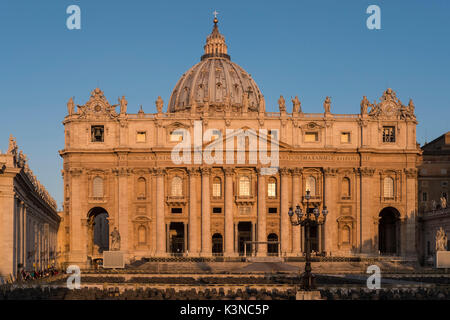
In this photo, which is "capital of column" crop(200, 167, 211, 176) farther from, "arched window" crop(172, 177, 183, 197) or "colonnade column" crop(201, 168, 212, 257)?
"arched window" crop(172, 177, 183, 197)

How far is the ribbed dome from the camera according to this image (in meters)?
149

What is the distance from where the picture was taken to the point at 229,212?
99500 millimetres

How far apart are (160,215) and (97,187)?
30.4 ft

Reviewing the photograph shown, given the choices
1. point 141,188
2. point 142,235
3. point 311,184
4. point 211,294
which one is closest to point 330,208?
point 311,184

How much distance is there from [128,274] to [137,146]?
38.5 m

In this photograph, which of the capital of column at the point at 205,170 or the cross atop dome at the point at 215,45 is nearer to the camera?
the capital of column at the point at 205,170

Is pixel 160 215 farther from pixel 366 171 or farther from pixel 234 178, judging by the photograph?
pixel 366 171

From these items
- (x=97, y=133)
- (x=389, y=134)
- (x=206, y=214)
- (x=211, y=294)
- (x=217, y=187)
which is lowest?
(x=211, y=294)

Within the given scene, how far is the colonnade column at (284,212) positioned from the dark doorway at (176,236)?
551 inches

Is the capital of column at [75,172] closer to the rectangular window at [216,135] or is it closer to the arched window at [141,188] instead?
the arched window at [141,188]

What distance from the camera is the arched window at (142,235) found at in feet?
328

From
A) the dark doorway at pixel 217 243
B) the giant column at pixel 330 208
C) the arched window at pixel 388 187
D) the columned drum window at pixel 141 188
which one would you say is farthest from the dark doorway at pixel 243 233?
the arched window at pixel 388 187

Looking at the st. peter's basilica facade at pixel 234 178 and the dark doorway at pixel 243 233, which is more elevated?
the st. peter's basilica facade at pixel 234 178
